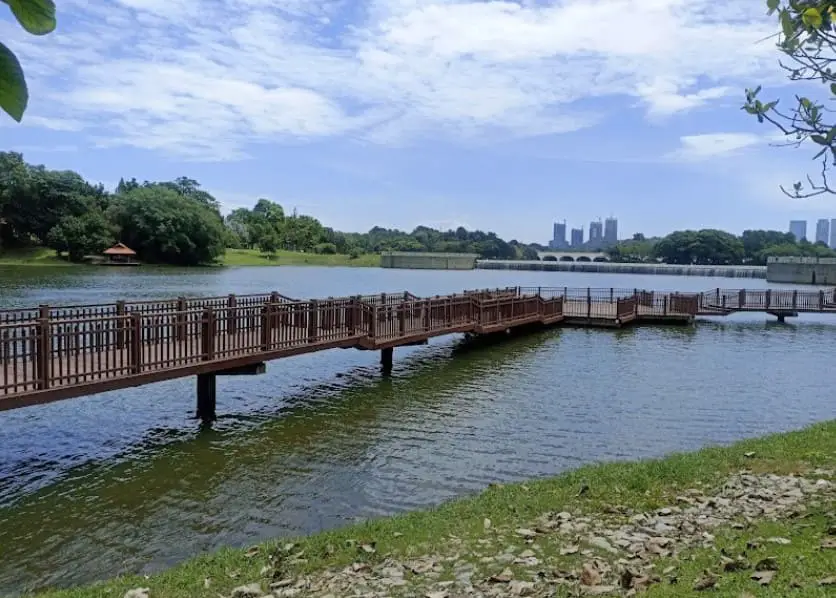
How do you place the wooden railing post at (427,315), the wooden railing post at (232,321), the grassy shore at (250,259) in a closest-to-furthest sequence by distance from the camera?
the wooden railing post at (232,321)
the wooden railing post at (427,315)
the grassy shore at (250,259)

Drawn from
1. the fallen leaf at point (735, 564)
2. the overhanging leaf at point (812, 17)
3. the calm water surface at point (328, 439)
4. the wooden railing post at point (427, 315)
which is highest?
the overhanging leaf at point (812, 17)

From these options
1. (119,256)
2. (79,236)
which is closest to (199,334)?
(79,236)

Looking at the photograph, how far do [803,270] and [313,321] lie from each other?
94.0 m

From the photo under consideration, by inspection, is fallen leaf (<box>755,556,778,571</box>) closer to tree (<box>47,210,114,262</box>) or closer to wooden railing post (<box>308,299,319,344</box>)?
wooden railing post (<box>308,299,319,344</box>)

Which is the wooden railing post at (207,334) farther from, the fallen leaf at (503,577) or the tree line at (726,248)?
the tree line at (726,248)

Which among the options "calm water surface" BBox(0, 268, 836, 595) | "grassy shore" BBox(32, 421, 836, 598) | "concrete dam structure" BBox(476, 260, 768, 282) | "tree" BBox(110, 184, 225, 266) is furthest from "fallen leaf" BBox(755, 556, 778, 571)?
"concrete dam structure" BBox(476, 260, 768, 282)

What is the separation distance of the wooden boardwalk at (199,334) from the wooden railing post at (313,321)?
0.08ft

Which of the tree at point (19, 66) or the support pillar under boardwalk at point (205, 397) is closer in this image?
the tree at point (19, 66)

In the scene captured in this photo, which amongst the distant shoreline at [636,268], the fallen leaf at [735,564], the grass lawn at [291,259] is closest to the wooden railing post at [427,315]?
the fallen leaf at [735,564]

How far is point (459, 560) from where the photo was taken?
642 centimetres

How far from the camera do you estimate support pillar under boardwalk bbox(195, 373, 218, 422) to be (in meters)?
14.4

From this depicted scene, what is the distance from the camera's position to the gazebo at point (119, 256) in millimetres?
86162

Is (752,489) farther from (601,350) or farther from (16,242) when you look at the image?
(16,242)

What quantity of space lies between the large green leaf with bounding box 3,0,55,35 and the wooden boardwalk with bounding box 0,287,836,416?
1065cm
